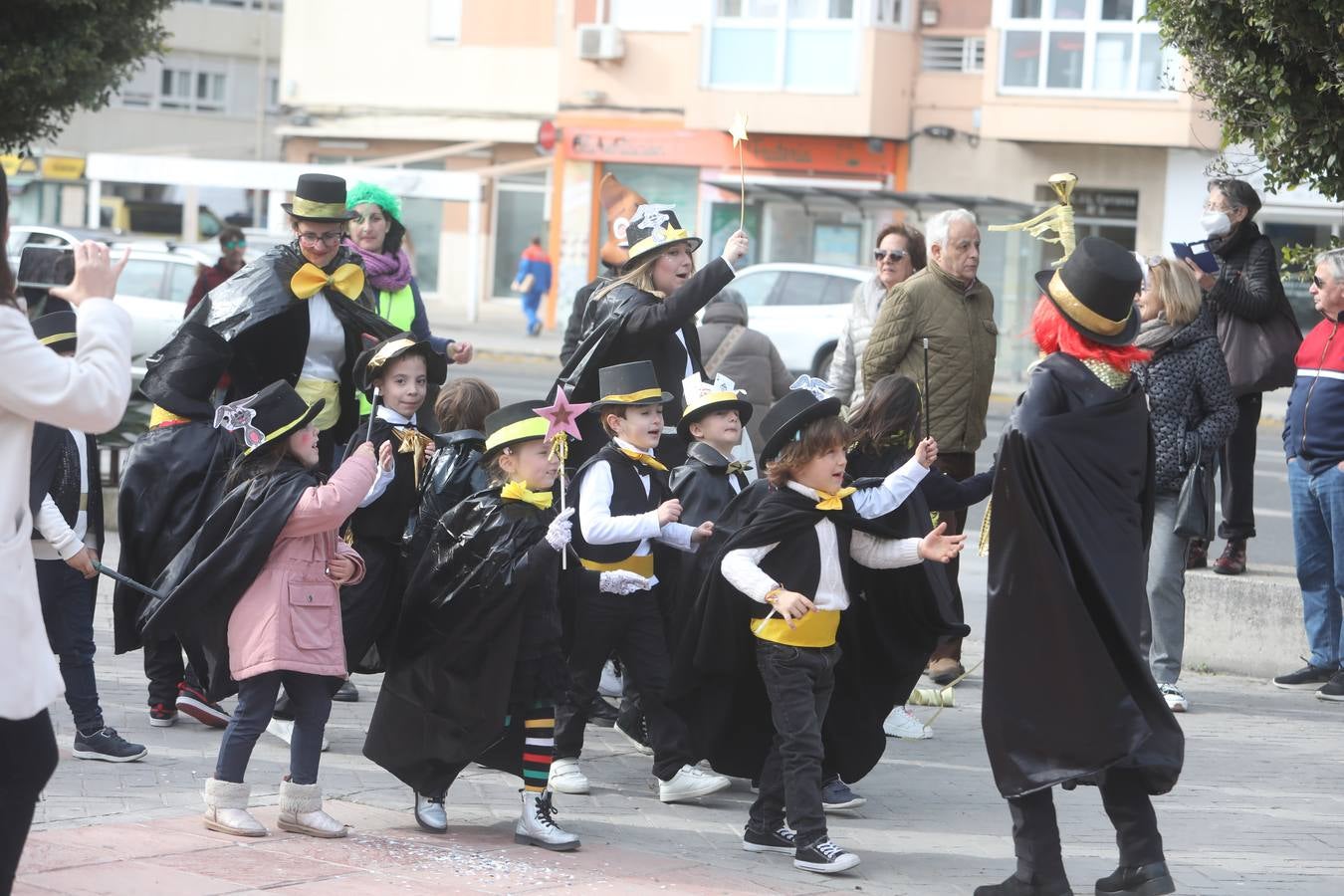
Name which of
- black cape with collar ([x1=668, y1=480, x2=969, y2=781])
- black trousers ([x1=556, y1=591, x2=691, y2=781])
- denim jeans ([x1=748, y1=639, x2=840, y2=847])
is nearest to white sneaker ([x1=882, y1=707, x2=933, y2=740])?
black cape with collar ([x1=668, y1=480, x2=969, y2=781])

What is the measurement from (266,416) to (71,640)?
1.43 m

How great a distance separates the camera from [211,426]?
7113 millimetres

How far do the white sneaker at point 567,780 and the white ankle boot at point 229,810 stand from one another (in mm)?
1218

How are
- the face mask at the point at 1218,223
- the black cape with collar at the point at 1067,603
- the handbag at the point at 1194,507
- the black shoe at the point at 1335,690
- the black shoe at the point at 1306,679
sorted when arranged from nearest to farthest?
A: the black cape with collar at the point at 1067,603, the handbag at the point at 1194,507, the black shoe at the point at 1335,690, the black shoe at the point at 1306,679, the face mask at the point at 1218,223

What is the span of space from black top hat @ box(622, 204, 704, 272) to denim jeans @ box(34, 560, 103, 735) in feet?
8.30

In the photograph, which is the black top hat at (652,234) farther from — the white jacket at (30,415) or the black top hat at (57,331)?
the white jacket at (30,415)

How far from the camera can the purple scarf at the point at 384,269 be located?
322 inches

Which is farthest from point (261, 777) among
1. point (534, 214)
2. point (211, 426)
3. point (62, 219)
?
point (62, 219)

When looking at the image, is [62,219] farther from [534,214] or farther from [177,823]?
[177,823]

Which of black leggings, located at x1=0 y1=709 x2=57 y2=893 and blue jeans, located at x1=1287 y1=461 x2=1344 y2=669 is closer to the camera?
black leggings, located at x1=0 y1=709 x2=57 y2=893

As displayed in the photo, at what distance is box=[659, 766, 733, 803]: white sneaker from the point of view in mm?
6461

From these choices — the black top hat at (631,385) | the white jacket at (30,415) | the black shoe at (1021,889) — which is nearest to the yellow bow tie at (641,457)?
the black top hat at (631,385)

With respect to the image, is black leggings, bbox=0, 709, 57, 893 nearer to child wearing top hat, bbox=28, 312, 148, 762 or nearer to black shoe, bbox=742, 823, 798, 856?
child wearing top hat, bbox=28, 312, 148, 762

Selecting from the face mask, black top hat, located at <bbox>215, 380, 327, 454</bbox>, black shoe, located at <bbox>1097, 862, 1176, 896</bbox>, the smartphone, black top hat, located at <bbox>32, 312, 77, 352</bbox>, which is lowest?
black shoe, located at <bbox>1097, 862, 1176, 896</bbox>
